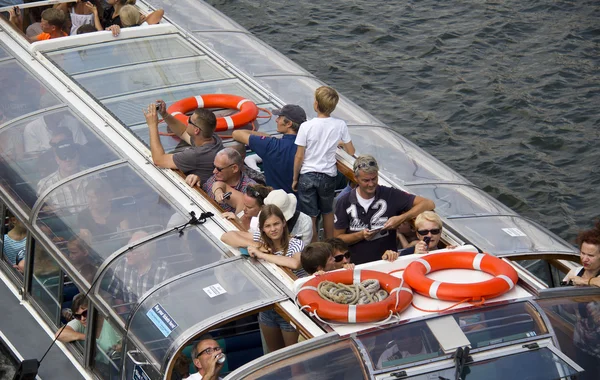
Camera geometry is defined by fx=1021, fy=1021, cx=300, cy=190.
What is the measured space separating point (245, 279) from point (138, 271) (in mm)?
1018

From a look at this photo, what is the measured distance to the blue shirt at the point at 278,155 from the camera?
10703mm

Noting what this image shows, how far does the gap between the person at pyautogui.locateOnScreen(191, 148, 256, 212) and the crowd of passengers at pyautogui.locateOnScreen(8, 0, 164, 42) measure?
3747 millimetres

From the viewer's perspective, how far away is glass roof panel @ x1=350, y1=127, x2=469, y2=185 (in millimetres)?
11320

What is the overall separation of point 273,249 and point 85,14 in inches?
254

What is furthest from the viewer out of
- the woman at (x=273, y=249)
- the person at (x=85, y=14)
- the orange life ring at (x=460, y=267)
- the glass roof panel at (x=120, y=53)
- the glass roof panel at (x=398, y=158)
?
the person at (x=85, y=14)

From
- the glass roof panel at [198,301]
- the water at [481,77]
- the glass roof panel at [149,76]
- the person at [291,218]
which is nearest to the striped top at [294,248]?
the person at [291,218]

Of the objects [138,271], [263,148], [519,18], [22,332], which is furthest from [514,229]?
[519,18]

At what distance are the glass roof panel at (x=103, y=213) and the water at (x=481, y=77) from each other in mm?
7307

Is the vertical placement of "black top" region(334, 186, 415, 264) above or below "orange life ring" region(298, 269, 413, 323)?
below

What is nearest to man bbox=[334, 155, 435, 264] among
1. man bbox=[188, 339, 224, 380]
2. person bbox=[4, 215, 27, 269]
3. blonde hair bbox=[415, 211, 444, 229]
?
blonde hair bbox=[415, 211, 444, 229]

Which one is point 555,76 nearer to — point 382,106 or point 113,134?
point 382,106

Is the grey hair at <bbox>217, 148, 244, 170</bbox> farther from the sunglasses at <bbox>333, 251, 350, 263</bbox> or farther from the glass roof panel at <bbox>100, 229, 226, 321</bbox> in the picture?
the sunglasses at <bbox>333, 251, 350, 263</bbox>

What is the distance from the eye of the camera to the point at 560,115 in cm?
1753

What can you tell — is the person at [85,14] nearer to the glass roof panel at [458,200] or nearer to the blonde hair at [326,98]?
the blonde hair at [326,98]
